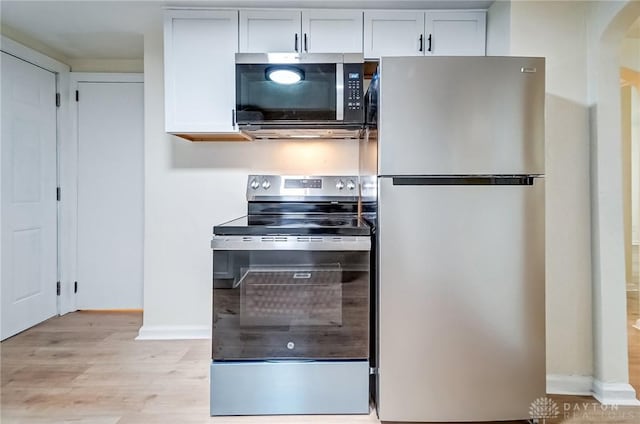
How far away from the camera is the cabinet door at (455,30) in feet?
7.47

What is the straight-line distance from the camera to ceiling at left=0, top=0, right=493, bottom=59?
88.1 inches

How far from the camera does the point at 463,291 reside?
1.60 meters

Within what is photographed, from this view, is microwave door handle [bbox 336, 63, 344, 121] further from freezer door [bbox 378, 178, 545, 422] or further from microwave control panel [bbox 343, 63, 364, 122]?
freezer door [bbox 378, 178, 545, 422]

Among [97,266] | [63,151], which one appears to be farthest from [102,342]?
[63,151]

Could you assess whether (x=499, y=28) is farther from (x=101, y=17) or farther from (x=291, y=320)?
(x=101, y=17)

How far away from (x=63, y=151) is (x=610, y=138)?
3.76 m

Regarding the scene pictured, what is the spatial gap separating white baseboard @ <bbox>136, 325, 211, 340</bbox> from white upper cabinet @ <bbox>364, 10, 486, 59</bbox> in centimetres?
215

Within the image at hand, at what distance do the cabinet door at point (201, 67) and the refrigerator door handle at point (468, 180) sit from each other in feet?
3.93

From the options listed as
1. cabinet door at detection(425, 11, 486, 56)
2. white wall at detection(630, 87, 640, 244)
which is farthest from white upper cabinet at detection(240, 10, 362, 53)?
white wall at detection(630, 87, 640, 244)

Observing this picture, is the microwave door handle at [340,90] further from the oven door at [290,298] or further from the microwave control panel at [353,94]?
the oven door at [290,298]

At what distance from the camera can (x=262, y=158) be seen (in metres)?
2.64

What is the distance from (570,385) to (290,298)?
1.53m

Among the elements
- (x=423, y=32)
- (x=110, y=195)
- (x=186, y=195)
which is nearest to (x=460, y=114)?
(x=423, y=32)

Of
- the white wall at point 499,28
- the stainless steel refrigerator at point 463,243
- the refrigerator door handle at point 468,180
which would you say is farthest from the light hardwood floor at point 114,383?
the white wall at point 499,28
